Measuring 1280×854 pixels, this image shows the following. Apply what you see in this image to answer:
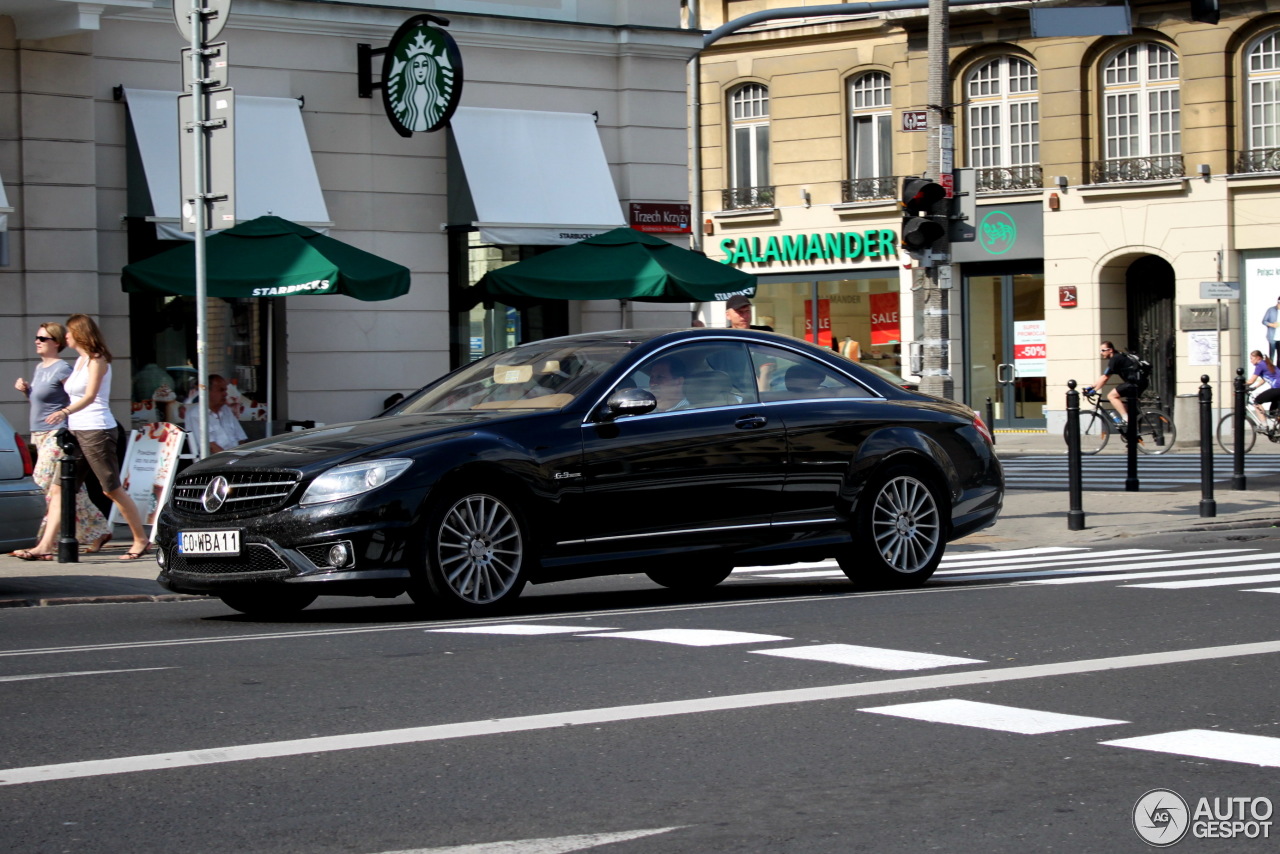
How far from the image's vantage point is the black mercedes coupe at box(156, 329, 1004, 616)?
9242 mm

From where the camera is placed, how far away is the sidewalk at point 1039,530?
1191 cm

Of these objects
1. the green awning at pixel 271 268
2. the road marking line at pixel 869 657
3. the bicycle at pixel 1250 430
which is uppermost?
the green awning at pixel 271 268

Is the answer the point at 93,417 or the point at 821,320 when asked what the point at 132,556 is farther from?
the point at 821,320

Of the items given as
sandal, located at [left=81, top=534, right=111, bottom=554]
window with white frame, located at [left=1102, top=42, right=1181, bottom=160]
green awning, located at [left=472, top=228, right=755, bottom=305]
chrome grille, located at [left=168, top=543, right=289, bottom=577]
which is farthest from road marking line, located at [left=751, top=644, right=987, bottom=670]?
window with white frame, located at [left=1102, top=42, right=1181, bottom=160]

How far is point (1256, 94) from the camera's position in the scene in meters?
34.9

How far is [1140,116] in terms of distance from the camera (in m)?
36.0

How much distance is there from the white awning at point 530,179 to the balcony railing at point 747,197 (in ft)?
64.2

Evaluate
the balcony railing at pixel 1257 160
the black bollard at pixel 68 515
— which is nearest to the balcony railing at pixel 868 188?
the balcony railing at pixel 1257 160

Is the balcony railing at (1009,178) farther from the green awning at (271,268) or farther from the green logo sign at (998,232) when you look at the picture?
the green awning at (271,268)

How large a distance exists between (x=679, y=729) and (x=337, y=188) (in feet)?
46.0

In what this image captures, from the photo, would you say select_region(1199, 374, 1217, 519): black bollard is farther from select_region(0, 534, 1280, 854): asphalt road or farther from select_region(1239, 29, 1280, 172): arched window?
select_region(1239, 29, 1280, 172): arched window

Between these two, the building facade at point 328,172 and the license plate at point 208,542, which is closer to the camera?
the license plate at point 208,542

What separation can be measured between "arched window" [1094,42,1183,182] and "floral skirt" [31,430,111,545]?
25738mm

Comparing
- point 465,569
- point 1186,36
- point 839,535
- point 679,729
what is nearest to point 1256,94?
point 1186,36
